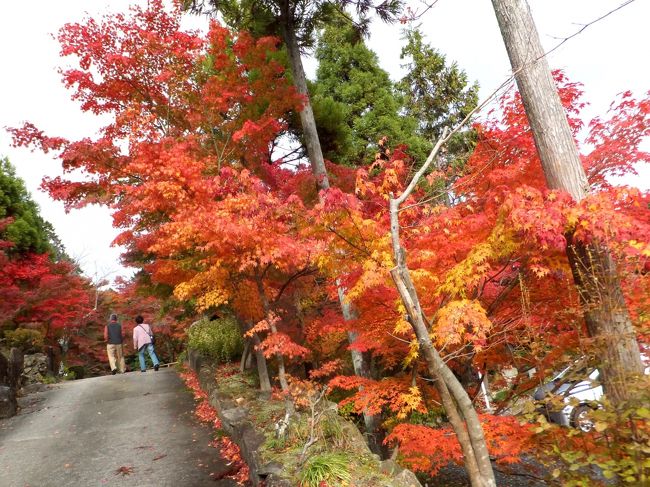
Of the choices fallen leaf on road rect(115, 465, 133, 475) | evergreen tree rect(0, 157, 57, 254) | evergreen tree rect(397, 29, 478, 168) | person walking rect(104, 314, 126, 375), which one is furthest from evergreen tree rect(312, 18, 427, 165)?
evergreen tree rect(0, 157, 57, 254)

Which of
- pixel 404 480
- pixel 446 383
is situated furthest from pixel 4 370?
pixel 446 383

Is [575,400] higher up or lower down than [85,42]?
lower down

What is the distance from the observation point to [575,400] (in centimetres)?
317

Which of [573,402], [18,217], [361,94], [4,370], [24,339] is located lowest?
[573,402]

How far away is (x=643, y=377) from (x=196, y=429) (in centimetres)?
737

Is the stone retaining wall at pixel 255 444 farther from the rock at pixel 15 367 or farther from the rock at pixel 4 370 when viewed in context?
the rock at pixel 15 367

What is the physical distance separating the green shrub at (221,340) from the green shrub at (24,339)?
5.80 metres

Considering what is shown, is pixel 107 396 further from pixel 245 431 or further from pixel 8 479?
pixel 245 431

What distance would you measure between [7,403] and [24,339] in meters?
5.07

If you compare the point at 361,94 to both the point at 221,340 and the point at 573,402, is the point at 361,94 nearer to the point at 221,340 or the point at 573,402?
the point at 221,340

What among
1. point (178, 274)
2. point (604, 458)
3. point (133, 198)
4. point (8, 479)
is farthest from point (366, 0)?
point (8, 479)

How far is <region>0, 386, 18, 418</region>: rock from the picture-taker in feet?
30.9

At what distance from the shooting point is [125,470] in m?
6.36

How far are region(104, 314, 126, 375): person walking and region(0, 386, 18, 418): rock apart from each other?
4371 millimetres
